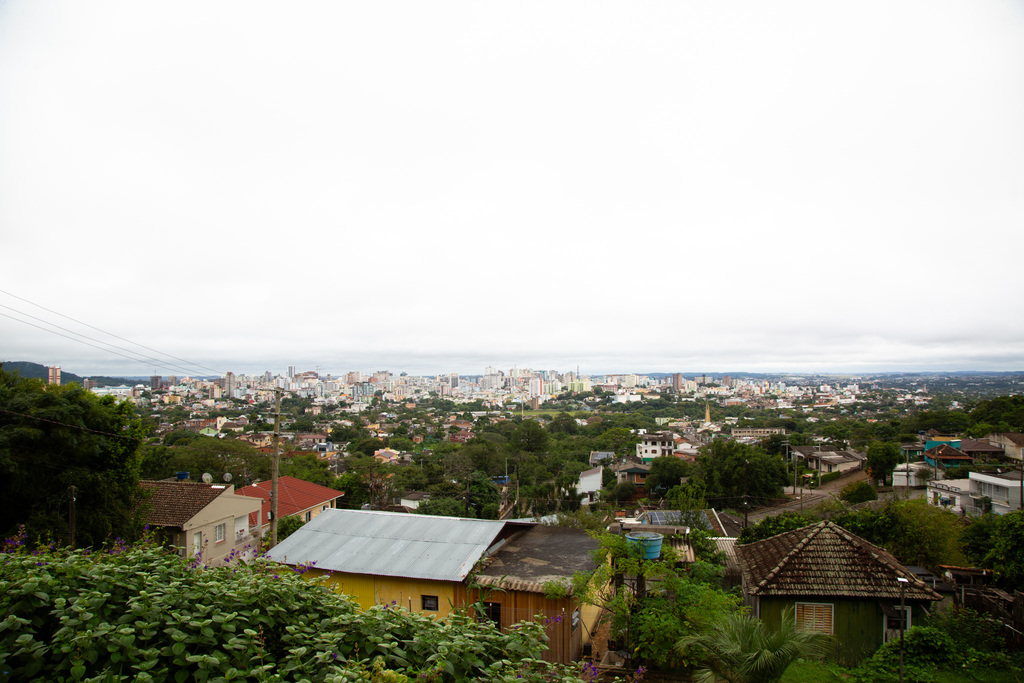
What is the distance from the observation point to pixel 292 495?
20078 millimetres

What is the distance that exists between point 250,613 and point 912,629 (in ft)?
28.4

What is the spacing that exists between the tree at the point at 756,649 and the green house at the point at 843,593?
354 cm

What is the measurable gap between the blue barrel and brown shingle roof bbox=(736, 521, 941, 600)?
1.76 meters

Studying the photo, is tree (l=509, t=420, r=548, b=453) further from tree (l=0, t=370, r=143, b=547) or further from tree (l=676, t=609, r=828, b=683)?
tree (l=676, t=609, r=828, b=683)

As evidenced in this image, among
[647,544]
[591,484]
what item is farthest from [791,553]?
[591,484]

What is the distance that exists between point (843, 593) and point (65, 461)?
1598 cm

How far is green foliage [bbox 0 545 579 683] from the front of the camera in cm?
186

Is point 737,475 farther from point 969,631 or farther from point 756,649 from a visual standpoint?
point 756,649

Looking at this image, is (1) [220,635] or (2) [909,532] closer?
(1) [220,635]

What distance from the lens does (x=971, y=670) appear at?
21.4ft

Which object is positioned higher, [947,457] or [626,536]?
[626,536]

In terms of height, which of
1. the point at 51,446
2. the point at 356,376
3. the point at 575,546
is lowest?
the point at 356,376

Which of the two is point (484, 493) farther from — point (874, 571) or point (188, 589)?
point (188, 589)

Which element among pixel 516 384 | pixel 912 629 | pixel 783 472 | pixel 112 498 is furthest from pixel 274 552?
pixel 516 384
